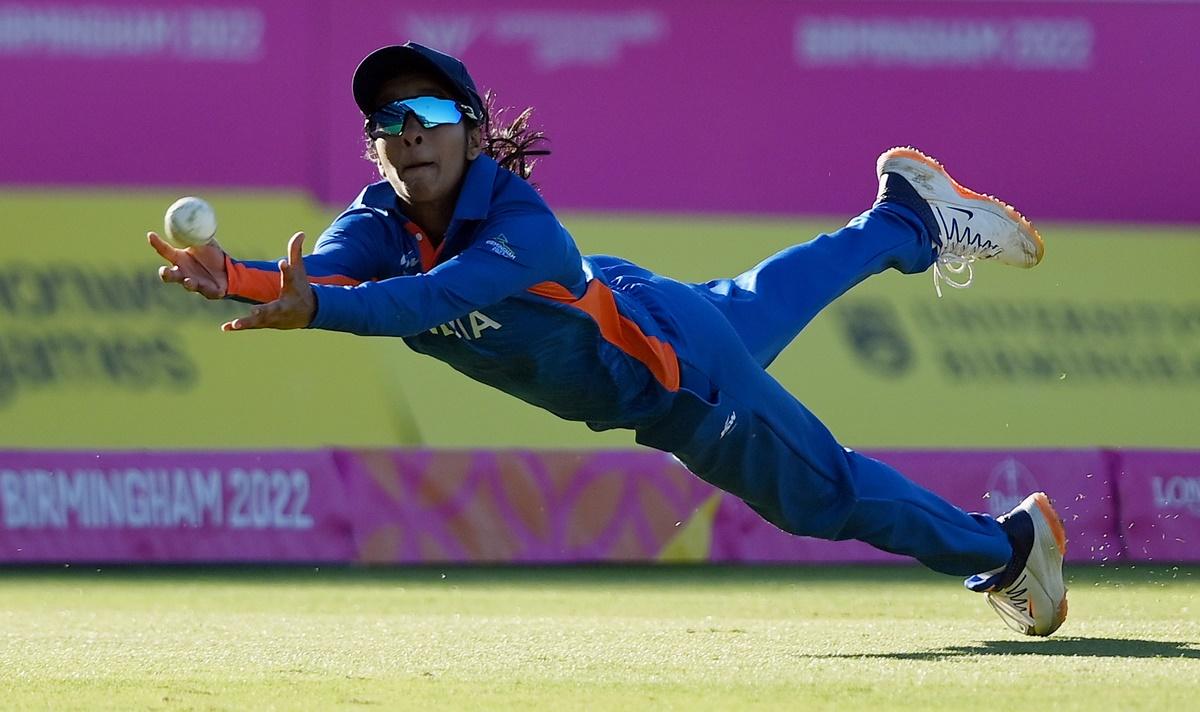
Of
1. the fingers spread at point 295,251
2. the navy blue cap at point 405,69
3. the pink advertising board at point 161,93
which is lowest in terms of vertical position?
the pink advertising board at point 161,93

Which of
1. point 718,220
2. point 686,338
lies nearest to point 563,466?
point 718,220

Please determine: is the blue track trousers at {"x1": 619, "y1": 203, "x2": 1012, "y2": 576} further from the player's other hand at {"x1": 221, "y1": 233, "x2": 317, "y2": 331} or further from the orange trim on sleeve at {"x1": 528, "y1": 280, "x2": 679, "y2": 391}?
the player's other hand at {"x1": 221, "y1": 233, "x2": 317, "y2": 331}

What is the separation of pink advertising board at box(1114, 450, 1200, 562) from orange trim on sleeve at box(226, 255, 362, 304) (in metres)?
5.39

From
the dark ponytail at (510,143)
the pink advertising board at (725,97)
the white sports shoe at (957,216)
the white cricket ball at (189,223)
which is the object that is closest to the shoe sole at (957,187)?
the white sports shoe at (957,216)

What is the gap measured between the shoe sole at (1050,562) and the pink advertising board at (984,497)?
3035 millimetres

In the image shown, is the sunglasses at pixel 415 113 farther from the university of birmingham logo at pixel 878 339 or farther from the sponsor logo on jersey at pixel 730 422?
the university of birmingham logo at pixel 878 339

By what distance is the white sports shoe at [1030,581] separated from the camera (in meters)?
5.05

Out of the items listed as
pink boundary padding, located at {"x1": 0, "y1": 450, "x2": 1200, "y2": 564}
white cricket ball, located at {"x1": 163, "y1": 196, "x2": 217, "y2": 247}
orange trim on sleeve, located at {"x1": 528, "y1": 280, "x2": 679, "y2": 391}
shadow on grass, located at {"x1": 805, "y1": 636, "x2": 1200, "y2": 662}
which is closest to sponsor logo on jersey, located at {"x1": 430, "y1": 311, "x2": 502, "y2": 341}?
orange trim on sleeve, located at {"x1": 528, "y1": 280, "x2": 679, "y2": 391}

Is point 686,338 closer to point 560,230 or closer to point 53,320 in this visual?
point 560,230

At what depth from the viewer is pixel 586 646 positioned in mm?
4891

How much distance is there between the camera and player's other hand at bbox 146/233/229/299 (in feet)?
12.4

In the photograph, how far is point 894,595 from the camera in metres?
6.82

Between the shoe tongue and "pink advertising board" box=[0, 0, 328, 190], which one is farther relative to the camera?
"pink advertising board" box=[0, 0, 328, 190]

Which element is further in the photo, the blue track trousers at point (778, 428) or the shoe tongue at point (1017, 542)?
the shoe tongue at point (1017, 542)
